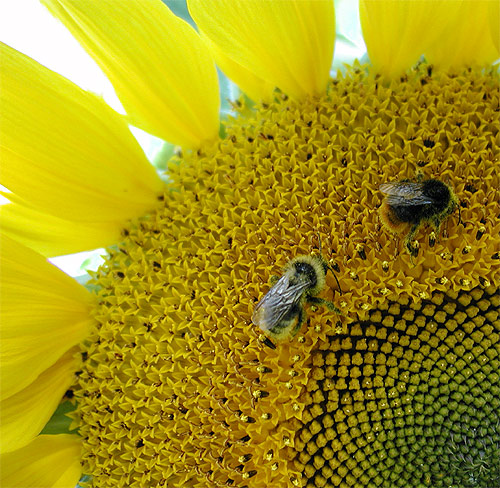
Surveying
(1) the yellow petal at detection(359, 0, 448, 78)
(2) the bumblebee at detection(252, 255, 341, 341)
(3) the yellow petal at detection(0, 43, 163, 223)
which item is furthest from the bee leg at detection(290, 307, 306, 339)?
(1) the yellow petal at detection(359, 0, 448, 78)

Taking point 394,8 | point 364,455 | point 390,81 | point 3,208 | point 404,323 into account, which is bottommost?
point 3,208

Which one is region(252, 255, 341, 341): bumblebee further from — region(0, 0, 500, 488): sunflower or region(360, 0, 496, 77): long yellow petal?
region(360, 0, 496, 77): long yellow petal

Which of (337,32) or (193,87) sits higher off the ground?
(337,32)

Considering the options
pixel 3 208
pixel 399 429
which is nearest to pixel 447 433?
pixel 399 429

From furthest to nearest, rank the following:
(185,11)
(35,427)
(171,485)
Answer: (185,11) → (35,427) → (171,485)

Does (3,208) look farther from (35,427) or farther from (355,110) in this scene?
(355,110)

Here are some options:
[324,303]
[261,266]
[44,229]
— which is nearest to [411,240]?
[324,303]

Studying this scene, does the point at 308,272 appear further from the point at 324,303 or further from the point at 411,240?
the point at 411,240
